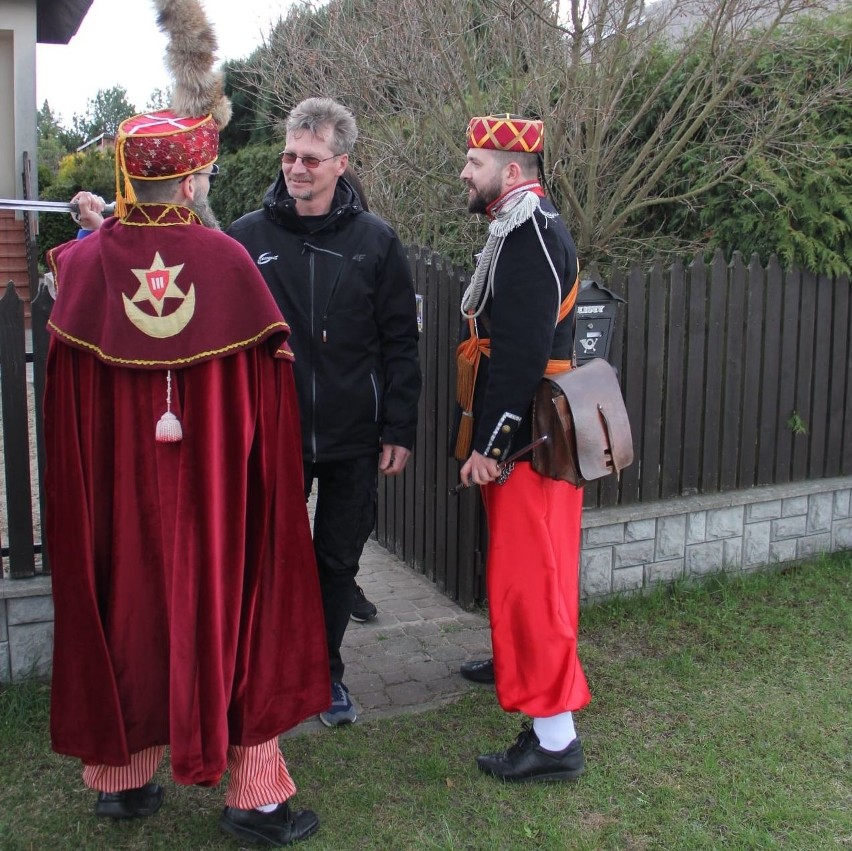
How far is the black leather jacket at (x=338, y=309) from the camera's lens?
3525 mm

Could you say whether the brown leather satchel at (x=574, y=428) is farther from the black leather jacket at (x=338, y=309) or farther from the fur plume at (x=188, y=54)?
the fur plume at (x=188, y=54)

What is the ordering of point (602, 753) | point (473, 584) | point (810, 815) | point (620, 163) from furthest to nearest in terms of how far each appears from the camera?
point (620, 163) < point (473, 584) < point (602, 753) < point (810, 815)

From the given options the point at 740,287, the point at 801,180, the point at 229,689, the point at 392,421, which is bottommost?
the point at 229,689

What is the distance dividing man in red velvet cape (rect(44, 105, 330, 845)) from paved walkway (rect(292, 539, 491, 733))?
0.92m

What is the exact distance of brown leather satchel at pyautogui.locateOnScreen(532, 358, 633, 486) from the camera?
3244 mm

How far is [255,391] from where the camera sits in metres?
2.84

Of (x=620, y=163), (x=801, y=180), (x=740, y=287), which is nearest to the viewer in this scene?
(x=740, y=287)

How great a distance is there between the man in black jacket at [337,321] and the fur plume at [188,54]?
0.63 meters

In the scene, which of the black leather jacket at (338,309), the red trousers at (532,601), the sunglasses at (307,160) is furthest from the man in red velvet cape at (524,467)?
the sunglasses at (307,160)

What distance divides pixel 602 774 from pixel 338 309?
1.86 m

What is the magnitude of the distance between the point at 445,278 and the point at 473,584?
150 centimetres

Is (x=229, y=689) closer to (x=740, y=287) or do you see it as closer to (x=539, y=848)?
(x=539, y=848)

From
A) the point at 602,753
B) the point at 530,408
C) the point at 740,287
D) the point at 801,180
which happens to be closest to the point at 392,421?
the point at 530,408

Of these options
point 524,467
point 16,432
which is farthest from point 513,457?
point 16,432
